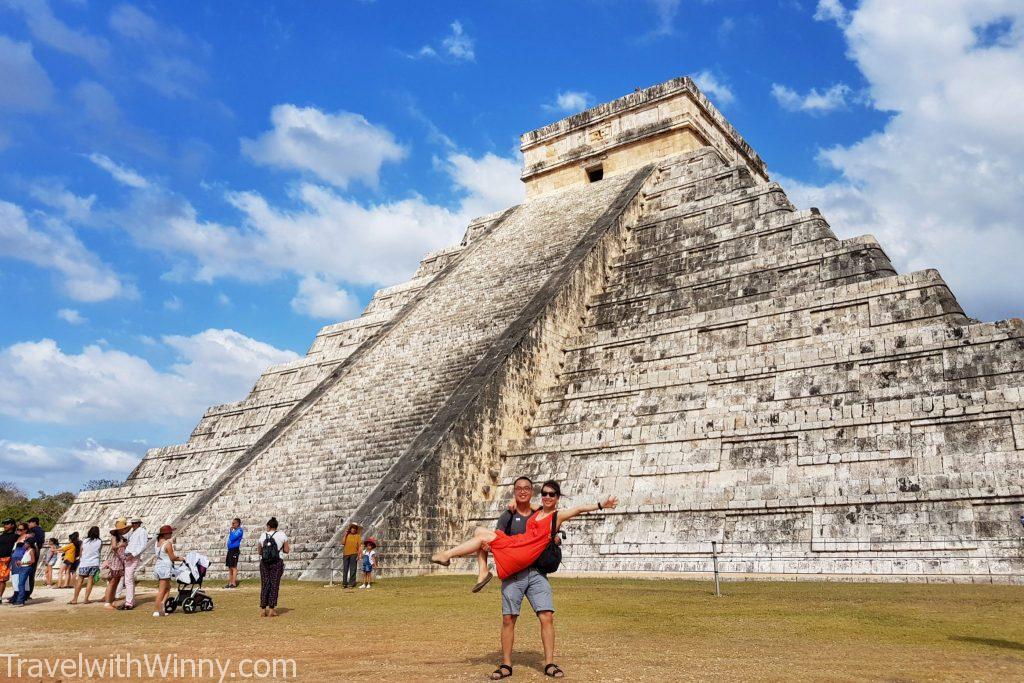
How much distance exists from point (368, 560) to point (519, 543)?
594 centimetres

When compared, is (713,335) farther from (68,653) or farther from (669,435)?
(68,653)

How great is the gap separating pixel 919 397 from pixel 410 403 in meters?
8.24

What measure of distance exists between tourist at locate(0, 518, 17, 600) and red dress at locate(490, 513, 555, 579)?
8.82m

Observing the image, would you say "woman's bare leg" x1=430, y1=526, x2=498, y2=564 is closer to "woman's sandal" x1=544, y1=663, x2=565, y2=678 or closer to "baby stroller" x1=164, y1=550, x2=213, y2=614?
"woman's sandal" x1=544, y1=663, x2=565, y2=678

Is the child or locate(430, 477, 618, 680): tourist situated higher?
locate(430, 477, 618, 680): tourist

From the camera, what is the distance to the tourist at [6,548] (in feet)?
34.2

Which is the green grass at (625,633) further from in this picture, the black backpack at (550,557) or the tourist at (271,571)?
the black backpack at (550,557)

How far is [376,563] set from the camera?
10.6 metres

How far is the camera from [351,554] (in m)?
10.1

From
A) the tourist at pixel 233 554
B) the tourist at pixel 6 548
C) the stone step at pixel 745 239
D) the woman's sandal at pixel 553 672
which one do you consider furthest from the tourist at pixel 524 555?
the stone step at pixel 745 239

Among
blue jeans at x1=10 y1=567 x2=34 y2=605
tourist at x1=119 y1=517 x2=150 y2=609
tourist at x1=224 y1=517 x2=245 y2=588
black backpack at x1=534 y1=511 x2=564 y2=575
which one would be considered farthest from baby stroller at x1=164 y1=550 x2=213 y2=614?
black backpack at x1=534 y1=511 x2=564 y2=575

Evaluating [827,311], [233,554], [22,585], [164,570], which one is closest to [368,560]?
[233,554]

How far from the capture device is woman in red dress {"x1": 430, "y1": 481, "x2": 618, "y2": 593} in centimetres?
474

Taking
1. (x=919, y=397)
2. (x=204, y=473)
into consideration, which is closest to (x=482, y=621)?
(x=919, y=397)
